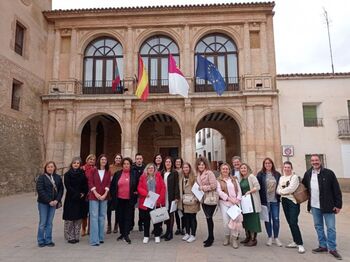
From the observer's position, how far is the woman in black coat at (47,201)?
5.59 m

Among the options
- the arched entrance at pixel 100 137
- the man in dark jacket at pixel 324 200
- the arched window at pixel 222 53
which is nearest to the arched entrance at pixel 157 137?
the arched entrance at pixel 100 137

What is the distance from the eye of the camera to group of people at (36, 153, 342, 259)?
17.6 ft

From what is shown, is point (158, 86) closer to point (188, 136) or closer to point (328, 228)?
point (188, 136)

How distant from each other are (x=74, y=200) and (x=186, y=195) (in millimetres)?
2192

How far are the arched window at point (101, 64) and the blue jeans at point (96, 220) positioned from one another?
1230 cm

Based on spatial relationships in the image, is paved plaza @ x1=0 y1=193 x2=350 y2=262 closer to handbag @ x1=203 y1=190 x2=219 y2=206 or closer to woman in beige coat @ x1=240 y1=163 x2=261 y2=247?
woman in beige coat @ x1=240 y1=163 x2=261 y2=247

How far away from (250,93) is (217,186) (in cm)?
1134

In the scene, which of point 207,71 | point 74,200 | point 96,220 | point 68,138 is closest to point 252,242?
point 96,220

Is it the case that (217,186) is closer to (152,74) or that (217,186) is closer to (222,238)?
(222,238)

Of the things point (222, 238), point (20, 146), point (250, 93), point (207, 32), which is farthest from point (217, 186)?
point (207, 32)

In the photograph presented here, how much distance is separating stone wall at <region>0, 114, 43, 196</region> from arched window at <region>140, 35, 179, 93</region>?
6.89 m

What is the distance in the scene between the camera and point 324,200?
5.09m

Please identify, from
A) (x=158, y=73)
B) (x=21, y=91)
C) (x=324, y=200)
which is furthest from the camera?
(x=158, y=73)

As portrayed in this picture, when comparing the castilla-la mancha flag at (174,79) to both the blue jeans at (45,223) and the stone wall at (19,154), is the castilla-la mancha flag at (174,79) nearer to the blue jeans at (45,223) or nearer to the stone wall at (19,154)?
the stone wall at (19,154)
